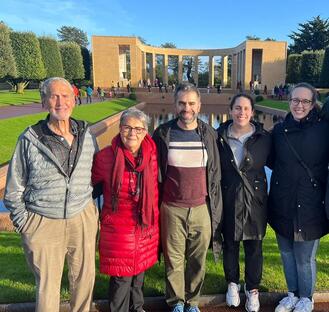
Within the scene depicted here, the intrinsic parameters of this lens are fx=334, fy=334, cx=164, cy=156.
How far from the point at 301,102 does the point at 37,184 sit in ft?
6.62

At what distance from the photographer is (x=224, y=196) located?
2764 millimetres

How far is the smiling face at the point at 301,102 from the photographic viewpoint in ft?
8.40

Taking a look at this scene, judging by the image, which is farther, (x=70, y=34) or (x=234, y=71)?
(x=70, y=34)

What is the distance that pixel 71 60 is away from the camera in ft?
132

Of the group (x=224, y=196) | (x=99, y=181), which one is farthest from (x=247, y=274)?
(x=99, y=181)

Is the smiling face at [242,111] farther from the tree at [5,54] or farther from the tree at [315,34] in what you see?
the tree at [315,34]

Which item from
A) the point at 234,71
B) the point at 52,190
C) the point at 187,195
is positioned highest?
the point at 234,71

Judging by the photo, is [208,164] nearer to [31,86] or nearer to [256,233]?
[256,233]

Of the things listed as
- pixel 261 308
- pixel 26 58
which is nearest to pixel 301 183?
pixel 261 308

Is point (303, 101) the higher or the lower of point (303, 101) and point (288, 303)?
the higher

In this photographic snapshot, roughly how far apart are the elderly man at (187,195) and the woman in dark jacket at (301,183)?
1.68 ft

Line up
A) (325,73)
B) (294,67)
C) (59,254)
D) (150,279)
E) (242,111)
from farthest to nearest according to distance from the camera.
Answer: (294,67), (325,73), (150,279), (242,111), (59,254)

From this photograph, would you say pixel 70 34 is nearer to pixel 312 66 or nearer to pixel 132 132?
pixel 312 66

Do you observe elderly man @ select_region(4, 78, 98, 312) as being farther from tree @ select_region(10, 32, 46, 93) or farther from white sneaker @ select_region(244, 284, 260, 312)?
tree @ select_region(10, 32, 46, 93)
